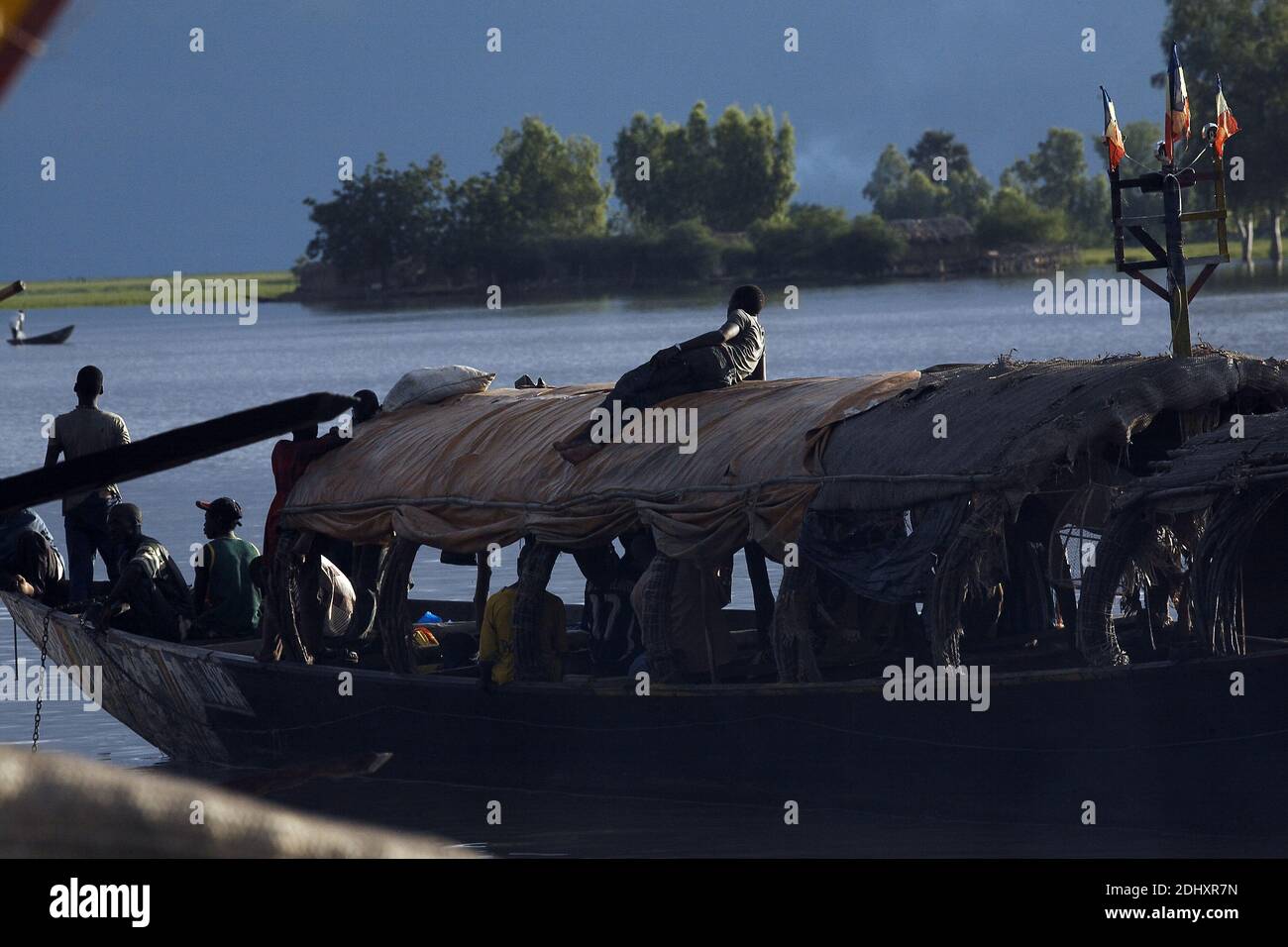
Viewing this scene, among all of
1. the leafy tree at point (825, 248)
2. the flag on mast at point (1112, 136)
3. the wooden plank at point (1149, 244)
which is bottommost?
the wooden plank at point (1149, 244)

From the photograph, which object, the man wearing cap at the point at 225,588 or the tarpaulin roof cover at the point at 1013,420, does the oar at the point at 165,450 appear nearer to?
the tarpaulin roof cover at the point at 1013,420

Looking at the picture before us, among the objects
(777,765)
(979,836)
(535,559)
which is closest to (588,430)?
(535,559)

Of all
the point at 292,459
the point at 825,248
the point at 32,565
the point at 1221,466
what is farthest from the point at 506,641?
the point at 825,248

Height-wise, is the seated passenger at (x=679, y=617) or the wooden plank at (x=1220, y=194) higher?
the wooden plank at (x=1220, y=194)

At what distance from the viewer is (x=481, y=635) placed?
1113 centimetres

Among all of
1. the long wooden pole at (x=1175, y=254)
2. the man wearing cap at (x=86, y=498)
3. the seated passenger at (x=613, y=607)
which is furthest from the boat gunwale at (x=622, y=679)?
the long wooden pole at (x=1175, y=254)

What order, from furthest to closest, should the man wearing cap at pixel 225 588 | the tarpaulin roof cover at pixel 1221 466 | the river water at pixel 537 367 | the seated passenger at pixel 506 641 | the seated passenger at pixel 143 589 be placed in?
the man wearing cap at pixel 225 588
the seated passenger at pixel 143 589
the seated passenger at pixel 506 641
the river water at pixel 537 367
the tarpaulin roof cover at pixel 1221 466

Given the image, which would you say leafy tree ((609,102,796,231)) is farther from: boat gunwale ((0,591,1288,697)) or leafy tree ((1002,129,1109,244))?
boat gunwale ((0,591,1288,697))

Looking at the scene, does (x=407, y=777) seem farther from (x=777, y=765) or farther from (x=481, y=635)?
(x=777, y=765)

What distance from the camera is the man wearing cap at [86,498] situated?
13.3 m

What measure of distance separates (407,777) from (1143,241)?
18.6 ft

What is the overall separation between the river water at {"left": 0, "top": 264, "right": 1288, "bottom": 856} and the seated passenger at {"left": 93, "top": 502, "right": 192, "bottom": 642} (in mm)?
1120

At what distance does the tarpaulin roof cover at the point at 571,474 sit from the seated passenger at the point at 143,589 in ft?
4.15

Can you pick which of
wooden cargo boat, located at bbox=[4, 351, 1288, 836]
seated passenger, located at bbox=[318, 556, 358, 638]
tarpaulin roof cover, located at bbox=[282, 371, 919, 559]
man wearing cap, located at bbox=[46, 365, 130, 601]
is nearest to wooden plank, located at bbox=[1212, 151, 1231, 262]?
wooden cargo boat, located at bbox=[4, 351, 1288, 836]
